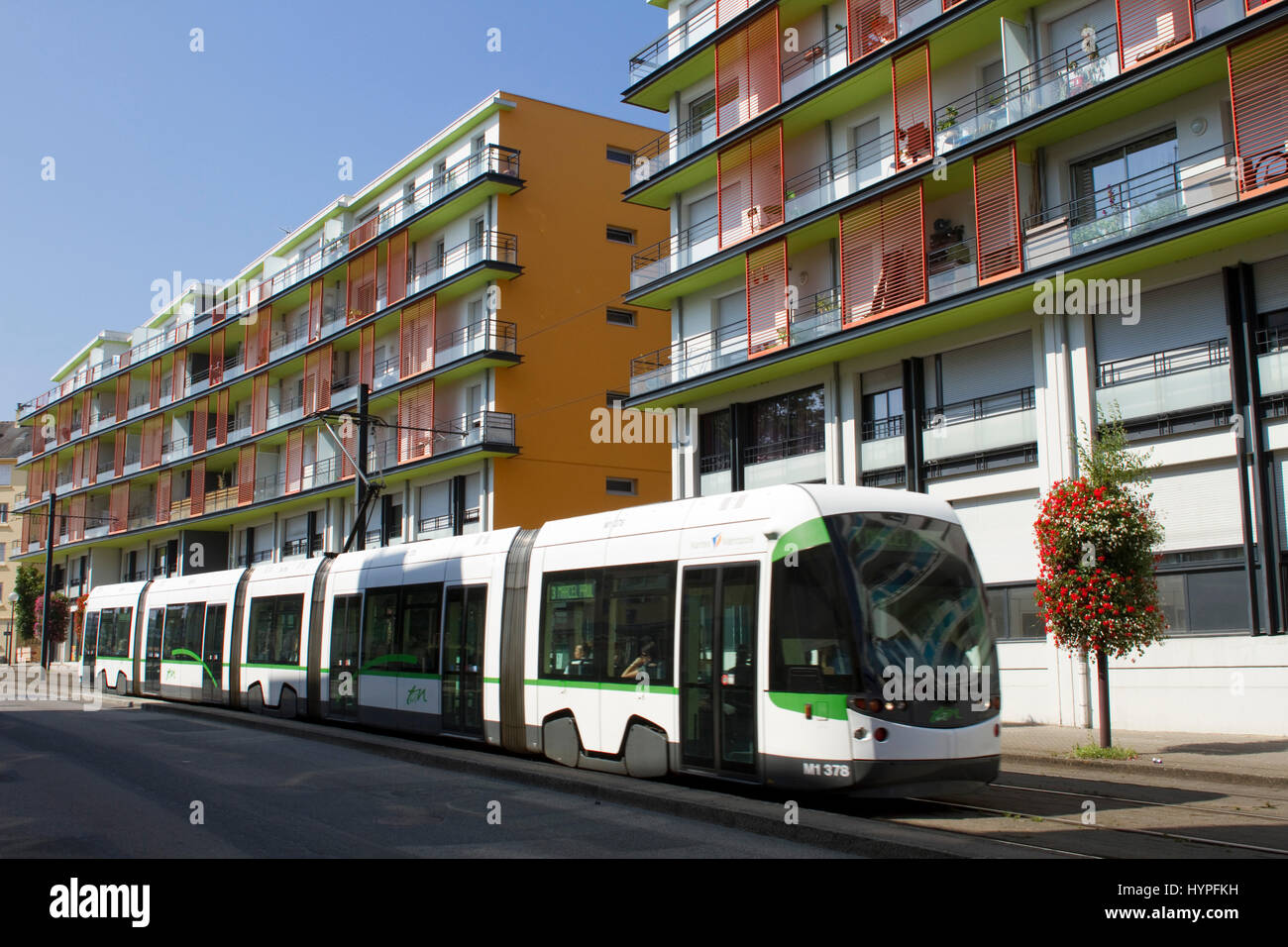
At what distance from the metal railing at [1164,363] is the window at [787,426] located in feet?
24.1

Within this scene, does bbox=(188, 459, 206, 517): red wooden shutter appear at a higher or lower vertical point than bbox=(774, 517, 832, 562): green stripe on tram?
higher

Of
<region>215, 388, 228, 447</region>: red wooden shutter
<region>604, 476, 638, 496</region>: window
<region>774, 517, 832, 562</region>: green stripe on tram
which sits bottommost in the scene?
<region>774, 517, 832, 562</region>: green stripe on tram

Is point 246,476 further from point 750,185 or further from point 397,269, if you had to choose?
point 750,185

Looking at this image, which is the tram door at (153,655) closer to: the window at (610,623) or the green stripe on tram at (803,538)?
the window at (610,623)

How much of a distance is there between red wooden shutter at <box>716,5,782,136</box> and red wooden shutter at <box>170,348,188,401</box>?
39438mm

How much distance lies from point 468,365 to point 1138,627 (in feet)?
84.6

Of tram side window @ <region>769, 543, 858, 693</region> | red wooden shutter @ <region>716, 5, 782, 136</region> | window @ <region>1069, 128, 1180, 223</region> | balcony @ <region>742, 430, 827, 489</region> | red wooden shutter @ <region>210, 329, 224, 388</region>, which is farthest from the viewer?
red wooden shutter @ <region>210, 329, 224, 388</region>

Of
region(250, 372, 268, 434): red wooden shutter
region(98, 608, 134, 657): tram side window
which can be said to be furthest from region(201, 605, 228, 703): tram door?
region(250, 372, 268, 434): red wooden shutter

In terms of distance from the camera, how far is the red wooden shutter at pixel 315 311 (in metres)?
46.4

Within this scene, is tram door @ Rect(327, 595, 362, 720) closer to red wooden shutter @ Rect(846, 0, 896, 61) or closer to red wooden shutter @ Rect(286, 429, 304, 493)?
red wooden shutter @ Rect(846, 0, 896, 61)

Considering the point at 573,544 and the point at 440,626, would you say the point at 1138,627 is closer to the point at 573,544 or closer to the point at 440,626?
the point at 573,544

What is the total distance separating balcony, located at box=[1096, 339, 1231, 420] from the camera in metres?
18.5

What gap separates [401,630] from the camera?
715 inches

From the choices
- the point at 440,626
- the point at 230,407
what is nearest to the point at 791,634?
the point at 440,626
